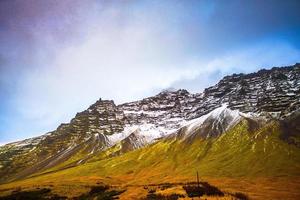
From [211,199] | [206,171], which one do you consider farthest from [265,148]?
[211,199]

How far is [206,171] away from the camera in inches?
6176

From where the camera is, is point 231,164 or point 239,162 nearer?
point 231,164

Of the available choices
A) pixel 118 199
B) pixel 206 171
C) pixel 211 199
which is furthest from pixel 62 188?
pixel 206 171

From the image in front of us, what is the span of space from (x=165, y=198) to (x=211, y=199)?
9.57 m

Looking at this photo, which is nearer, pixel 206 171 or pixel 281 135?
pixel 206 171

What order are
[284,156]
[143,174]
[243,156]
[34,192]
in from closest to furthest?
[34,192] < [284,156] < [243,156] < [143,174]

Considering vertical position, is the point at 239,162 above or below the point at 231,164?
above

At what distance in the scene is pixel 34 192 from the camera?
96.8 metres

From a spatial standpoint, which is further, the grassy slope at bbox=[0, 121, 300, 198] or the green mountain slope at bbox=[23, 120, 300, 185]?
the green mountain slope at bbox=[23, 120, 300, 185]

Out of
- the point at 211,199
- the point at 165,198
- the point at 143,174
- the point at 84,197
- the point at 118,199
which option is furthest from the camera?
the point at 143,174

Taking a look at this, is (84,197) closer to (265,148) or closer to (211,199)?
(211,199)

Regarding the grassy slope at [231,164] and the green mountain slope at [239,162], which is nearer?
the grassy slope at [231,164]

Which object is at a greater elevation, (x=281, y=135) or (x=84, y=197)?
(x=281, y=135)

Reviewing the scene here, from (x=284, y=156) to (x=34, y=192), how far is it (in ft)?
374
